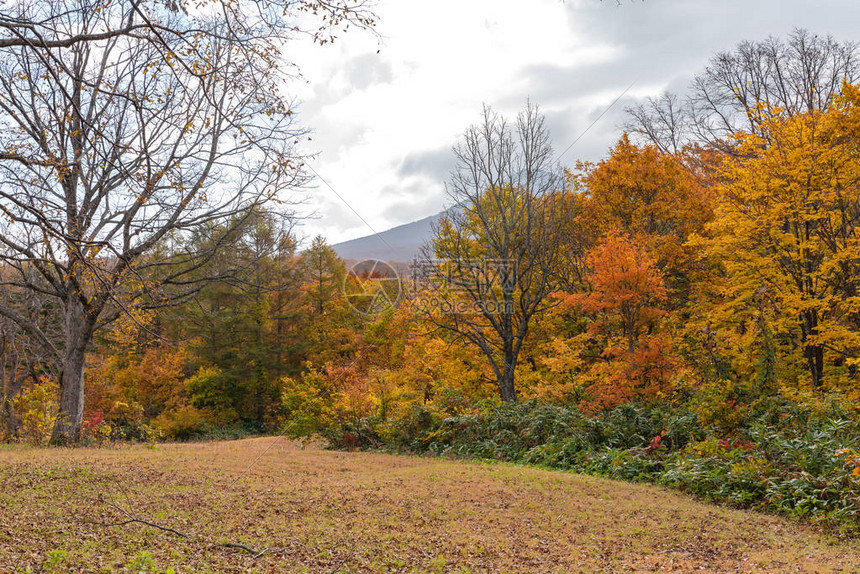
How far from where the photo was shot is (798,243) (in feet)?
40.8

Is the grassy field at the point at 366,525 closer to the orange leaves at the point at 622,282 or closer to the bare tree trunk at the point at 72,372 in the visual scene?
the bare tree trunk at the point at 72,372

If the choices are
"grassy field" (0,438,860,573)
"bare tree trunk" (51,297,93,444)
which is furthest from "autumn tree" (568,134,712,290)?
"bare tree trunk" (51,297,93,444)

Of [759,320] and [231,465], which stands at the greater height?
[759,320]

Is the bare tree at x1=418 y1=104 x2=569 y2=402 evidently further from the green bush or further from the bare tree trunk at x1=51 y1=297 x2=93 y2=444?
the bare tree trunk at x1=51 y1=297 x2=93 y2=444

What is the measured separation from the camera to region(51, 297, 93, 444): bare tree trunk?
12.6 m

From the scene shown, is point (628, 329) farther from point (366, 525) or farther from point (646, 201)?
point (366, 525)

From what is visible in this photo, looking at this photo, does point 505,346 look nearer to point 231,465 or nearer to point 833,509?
point 231,465

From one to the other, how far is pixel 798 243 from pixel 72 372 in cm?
1688

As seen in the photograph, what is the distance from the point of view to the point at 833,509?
260 inches

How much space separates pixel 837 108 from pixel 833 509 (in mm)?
9514

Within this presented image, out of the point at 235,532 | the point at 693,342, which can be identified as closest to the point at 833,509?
the point at 693,342

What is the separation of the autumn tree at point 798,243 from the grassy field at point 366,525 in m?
5.80

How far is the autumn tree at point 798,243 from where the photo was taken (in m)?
11.6

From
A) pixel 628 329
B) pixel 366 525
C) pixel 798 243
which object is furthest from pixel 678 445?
pixel 366 525
